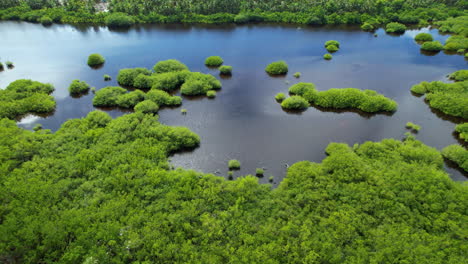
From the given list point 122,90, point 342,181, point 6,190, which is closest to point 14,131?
point 6,190

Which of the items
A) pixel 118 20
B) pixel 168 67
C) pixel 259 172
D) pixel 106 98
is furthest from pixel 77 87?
pixel 259 172

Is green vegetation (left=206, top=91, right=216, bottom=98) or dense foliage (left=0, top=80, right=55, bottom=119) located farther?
green vegetation (left=206, top=91, right=216, bottom=98)

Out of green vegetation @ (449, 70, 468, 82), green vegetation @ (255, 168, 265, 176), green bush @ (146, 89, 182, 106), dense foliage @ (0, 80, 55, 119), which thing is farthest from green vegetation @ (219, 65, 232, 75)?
green vegetation @ (449, 70, 468, 82)

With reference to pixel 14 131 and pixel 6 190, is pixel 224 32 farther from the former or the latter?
pixel 6 190

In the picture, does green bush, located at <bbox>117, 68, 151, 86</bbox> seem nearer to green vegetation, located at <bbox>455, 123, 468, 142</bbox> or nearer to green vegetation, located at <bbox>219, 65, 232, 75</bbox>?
green vegetation, located at <bbox>219, 65, 232, 75</bbox>

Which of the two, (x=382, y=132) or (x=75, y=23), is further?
(x=75, y=23)

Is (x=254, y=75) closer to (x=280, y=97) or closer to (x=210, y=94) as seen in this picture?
(x=280, y=97)
